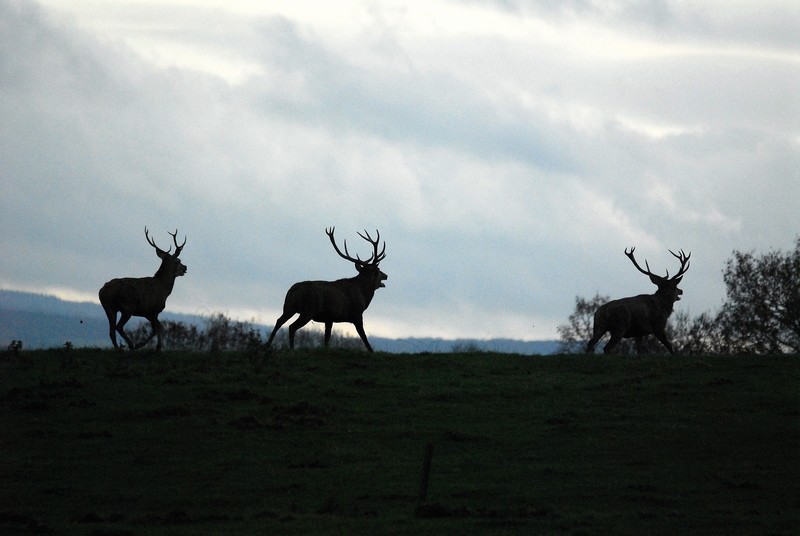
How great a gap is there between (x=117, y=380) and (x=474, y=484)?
9551mm

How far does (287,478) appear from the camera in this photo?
59.0 ft

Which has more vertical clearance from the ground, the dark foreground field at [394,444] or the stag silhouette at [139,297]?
the stag silhouette at [139,297]

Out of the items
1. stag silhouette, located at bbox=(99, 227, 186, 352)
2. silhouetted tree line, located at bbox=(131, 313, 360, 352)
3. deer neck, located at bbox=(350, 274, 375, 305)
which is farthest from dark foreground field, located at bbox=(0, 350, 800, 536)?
silhouetted tree line, located at bbox=(131, 313, 360, 352)

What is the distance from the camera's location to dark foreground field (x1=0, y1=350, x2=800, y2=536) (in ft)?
51.6

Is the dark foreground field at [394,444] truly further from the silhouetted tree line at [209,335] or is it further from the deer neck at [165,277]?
the silhouetted tree line at [209,335]

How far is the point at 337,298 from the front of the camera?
30.5 m

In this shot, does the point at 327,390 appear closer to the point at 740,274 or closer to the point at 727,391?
the point at 727,391

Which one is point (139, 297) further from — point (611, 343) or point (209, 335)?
point (611, 343)

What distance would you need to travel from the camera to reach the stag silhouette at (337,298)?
29.9 meters

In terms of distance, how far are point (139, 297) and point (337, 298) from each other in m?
4.64

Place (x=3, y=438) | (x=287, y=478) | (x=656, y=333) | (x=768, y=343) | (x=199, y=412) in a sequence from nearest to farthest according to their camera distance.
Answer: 1. (x=287, y=478)
2. (x=3, y=438)
3. (x=199, y=412)
4. (x=656, y=333)
5. (x=768, y=343)

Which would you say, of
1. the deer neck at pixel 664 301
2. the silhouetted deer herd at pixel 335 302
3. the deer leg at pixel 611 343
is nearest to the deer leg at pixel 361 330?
the silhouetted deer herd at pixel 335 302

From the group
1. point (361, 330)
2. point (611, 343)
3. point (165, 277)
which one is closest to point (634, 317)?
point (611, 343)

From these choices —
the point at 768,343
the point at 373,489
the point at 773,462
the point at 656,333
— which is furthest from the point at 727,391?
the point at 768,343
